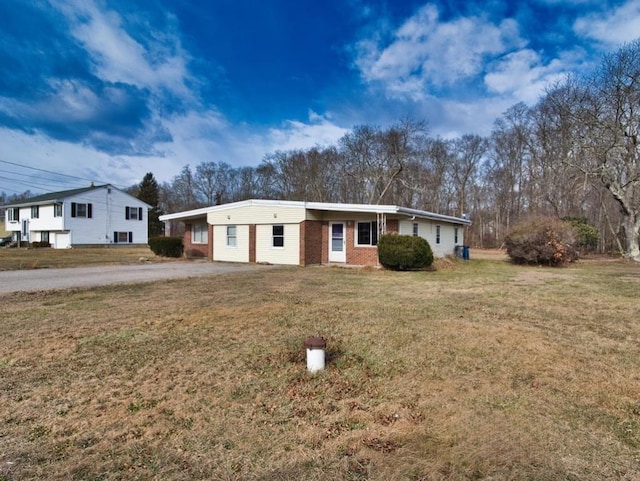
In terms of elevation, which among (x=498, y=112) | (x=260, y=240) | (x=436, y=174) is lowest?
(x=260, y=240)

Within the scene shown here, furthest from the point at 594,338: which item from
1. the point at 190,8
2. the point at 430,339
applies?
the point at 190,8

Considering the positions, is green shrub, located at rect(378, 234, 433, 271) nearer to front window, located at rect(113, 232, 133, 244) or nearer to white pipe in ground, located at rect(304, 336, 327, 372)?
white pipe in ground, located at rect(304, 336, 327, 372)

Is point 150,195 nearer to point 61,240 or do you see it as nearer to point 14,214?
point 14,214

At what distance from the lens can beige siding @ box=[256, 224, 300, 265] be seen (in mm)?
17000

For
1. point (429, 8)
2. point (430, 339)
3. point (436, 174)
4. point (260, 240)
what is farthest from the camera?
point (436, 174)

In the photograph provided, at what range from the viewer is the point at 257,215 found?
1806cm

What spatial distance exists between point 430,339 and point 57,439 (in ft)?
13.5

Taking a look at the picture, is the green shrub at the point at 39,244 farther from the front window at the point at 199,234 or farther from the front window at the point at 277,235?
the front window at the point at 277,235

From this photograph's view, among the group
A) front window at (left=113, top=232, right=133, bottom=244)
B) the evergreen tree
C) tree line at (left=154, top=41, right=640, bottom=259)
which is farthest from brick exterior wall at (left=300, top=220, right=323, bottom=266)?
the evergreen tree

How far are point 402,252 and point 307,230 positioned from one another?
4580 millimetres

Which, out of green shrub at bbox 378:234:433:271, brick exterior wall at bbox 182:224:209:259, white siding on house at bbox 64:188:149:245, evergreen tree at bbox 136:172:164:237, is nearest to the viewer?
green shrub at bbox 378:234:433:271

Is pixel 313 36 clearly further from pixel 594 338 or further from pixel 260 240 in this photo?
pixel 594 338

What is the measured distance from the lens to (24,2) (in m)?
12.0

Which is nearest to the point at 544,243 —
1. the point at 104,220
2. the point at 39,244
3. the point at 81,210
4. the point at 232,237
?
the point at 232,237
